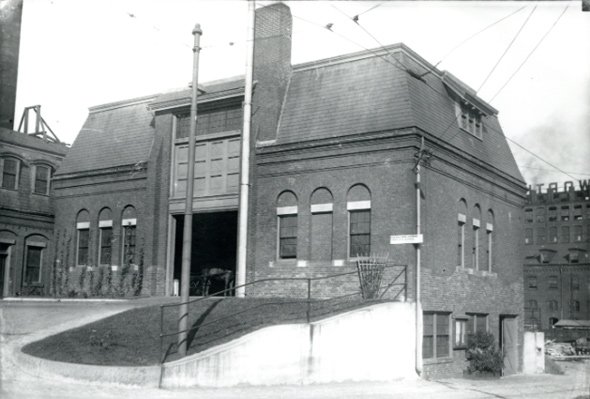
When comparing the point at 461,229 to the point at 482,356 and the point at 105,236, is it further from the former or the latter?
the point at 105,236

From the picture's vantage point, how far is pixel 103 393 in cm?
1359

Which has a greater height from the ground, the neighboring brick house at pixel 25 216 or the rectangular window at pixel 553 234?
the rectangular window at pixel 553 234

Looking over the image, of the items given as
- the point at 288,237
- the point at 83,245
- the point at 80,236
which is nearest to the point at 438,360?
the point at 288,237

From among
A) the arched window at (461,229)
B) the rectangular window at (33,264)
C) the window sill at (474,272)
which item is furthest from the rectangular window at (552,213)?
the rectangular window at (33,264)

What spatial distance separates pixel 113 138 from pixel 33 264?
663 centimetres

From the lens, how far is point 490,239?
27516 millimetres

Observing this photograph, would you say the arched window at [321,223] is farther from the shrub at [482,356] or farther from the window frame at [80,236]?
the window frame at [80,236]

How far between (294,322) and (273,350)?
113cm

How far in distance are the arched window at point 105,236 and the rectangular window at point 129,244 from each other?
774 mm

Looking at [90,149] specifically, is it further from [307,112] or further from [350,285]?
[350,285]

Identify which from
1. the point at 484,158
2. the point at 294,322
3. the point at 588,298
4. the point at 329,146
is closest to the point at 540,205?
the point at 588,298

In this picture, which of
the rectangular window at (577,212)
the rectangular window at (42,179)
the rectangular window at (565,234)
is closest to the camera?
the rectangular window at (42,179)

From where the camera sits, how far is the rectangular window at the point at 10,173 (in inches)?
1201

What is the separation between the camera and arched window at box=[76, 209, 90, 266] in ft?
96.5
